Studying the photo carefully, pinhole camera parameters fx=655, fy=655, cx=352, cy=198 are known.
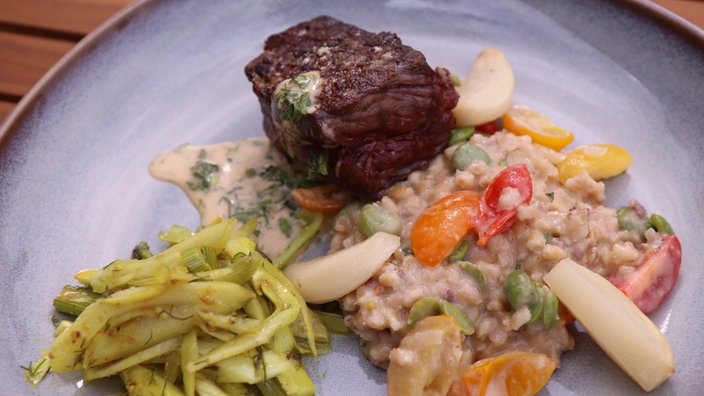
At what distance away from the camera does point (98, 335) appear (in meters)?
3.59

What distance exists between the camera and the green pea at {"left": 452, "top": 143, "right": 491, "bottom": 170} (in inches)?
173

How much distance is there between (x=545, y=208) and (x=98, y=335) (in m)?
2.77

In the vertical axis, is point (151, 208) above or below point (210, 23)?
below

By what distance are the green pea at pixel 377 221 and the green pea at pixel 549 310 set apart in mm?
995

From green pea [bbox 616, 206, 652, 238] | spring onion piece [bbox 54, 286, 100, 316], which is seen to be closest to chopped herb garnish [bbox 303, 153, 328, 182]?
spring onion piece [bbox 54, 286, 100, 316]

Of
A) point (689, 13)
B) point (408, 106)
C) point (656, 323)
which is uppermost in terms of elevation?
point (689, 13)

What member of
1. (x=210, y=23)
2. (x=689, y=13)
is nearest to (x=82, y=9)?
(x=210, y=23)

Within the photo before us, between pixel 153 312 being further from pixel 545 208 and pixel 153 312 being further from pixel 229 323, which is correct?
pixel 545 208

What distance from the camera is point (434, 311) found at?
3.84 meters

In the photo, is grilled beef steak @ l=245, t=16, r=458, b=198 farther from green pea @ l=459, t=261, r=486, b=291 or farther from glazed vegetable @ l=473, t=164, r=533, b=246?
green pea @ l=459, t=261, r=486, b=291

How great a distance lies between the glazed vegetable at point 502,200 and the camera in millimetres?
3969

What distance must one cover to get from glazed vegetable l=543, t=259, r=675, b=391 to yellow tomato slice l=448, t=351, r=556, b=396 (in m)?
0.33

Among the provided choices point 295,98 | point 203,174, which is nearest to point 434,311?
point 295,98

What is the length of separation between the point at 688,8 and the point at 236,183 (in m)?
4.33
